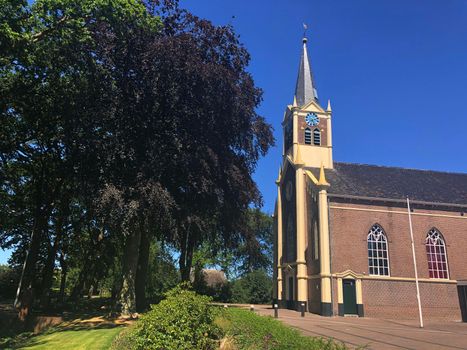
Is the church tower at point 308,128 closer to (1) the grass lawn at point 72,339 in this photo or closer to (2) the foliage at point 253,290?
(2) the foliage at point 253,290

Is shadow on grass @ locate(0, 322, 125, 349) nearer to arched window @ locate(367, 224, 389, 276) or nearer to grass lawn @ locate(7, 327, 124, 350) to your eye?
grass lawn @ locate(7, 327, 124, 350)

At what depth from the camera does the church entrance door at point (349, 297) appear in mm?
32656

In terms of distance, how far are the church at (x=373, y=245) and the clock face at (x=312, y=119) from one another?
505cm

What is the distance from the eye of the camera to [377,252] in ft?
114

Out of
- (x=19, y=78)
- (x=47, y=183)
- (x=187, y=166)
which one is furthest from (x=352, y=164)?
(x=19, y=78)

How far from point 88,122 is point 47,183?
7875 millimetres

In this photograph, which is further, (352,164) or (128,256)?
(352,164)

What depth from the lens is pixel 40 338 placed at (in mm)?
17156

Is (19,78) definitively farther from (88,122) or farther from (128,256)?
(128,256)

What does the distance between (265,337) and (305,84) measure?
40151 millimetres

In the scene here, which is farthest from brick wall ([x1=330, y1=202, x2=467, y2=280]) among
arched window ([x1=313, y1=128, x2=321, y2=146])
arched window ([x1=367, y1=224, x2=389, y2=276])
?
arched window ([x1=313, y1=128, x2=321, y2=146])

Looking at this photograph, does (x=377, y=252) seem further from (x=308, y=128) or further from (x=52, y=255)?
(x=52, y=255)

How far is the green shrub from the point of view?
33.0 ft

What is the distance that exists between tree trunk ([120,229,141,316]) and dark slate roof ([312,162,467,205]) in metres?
19.2
